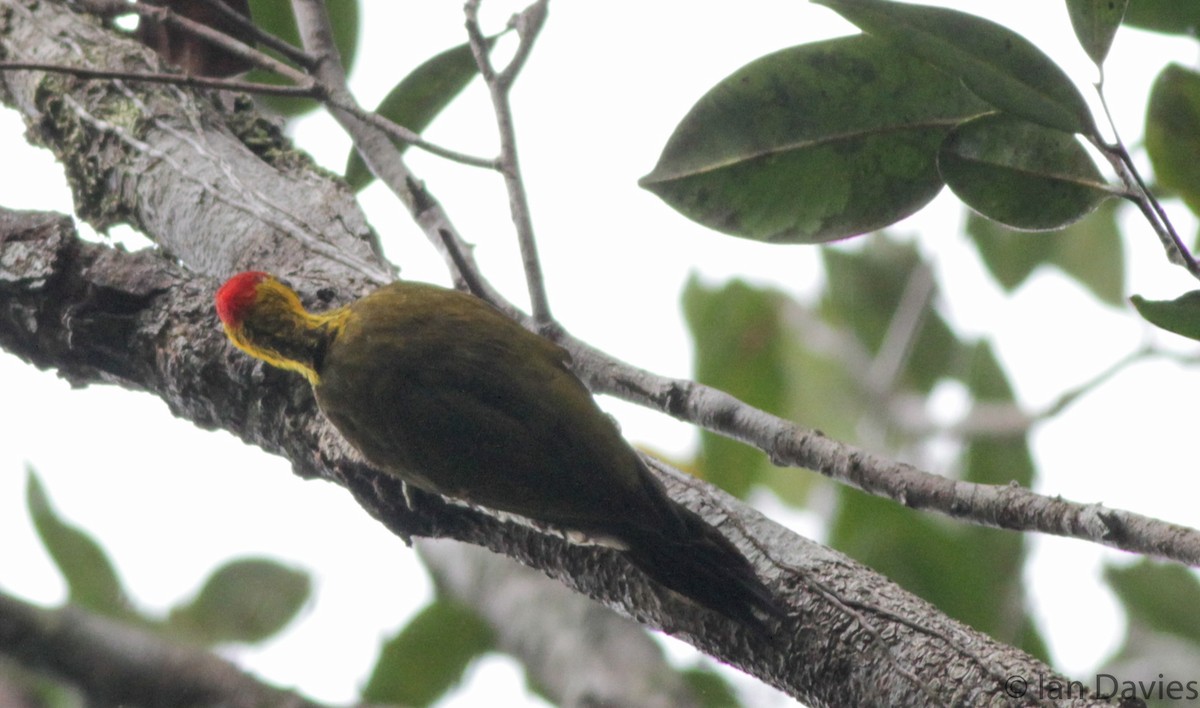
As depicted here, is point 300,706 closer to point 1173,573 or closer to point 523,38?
point 523,38

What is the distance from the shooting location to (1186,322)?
1577 millimetres

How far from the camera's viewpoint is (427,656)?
3557mm

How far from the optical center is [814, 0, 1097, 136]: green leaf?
164 cm

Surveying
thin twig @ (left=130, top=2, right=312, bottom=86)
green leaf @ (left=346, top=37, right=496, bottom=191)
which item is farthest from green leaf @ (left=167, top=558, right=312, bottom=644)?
thin twig @ (left=130, top=2, right=312, bottom=86)

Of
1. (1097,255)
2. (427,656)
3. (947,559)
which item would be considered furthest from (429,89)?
(1097,255)

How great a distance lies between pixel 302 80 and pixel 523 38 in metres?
0.45

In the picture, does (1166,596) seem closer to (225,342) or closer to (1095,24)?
(1095,24)

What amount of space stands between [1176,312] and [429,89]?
183 centimetres

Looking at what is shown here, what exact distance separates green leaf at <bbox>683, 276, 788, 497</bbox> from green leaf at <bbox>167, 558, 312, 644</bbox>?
4.65 feet

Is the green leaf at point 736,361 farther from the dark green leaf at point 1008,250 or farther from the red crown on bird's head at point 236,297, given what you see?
the red crown on bird's head at point 236,297

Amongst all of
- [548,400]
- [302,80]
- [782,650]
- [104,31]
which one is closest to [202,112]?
[104,31]

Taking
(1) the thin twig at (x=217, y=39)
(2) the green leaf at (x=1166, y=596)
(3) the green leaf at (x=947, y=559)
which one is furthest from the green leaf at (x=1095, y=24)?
(2) the green leaf at (x=1166, y=596)

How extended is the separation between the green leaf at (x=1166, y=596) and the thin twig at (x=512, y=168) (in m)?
2.38

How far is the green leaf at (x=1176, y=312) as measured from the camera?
5.06ft
